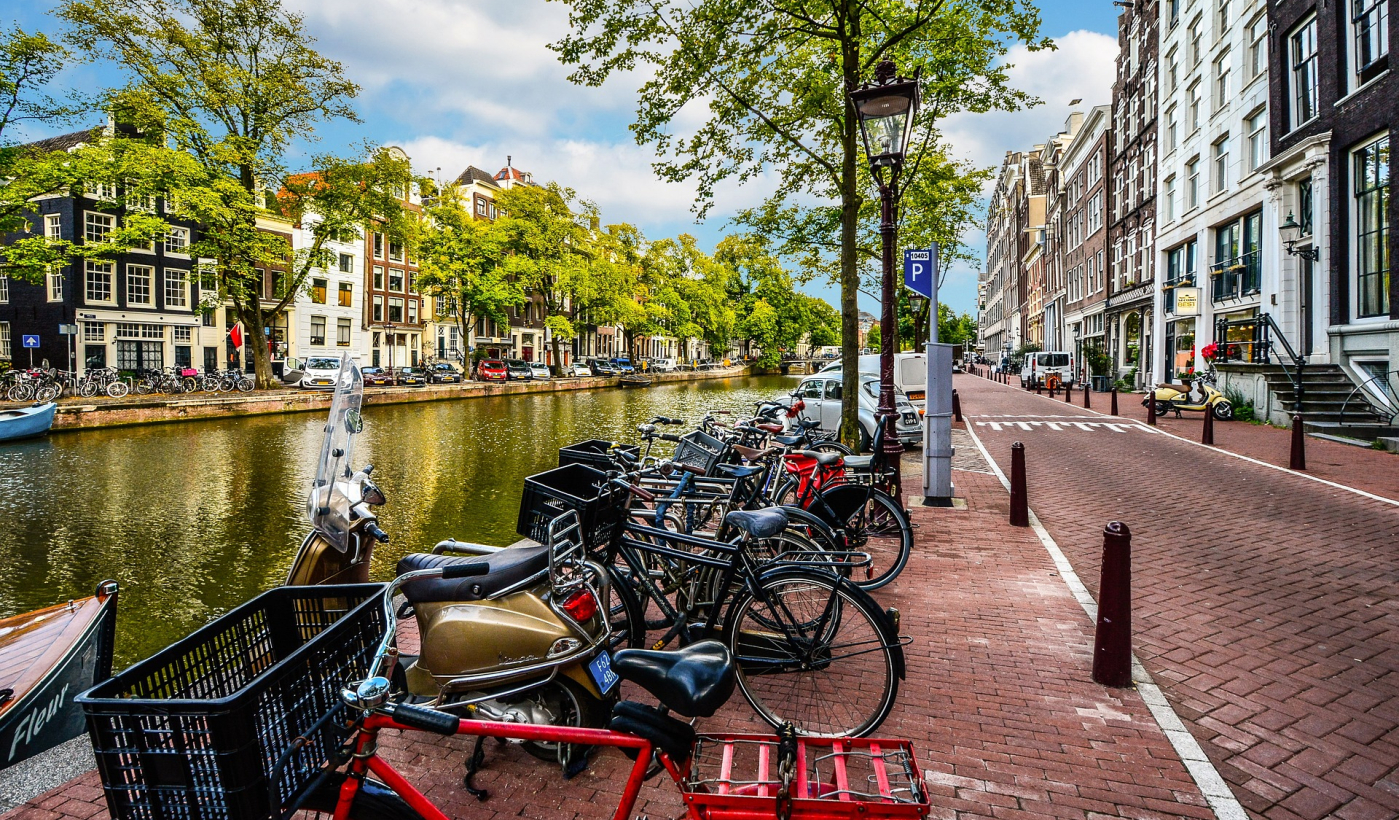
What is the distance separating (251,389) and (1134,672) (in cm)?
3417

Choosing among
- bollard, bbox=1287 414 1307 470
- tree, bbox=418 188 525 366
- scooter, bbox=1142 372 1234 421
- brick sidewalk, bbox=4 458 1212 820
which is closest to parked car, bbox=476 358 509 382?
tree, bbox=418 188 525 366

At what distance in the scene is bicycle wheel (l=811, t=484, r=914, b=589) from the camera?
18.8 feet

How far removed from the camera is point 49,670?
131 inches

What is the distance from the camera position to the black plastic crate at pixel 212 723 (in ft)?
5.83

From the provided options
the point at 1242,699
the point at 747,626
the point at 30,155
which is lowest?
the point at 1242,699

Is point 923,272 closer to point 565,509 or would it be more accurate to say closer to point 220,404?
point 565,509

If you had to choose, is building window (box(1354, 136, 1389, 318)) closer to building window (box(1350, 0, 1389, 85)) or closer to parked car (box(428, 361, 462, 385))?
building window (box(1350, 0, 1389, 85))

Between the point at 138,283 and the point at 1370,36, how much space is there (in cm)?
4574

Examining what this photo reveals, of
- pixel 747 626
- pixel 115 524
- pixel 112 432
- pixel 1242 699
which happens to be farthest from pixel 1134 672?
pixel 112 432

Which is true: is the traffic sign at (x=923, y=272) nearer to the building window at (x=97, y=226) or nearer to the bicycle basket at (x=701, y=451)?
the bicycle basket at (x=701, y=451)

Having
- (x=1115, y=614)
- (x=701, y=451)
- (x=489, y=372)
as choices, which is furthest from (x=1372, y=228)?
(x=489, y=372)

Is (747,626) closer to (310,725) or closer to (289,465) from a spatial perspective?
(310,725)

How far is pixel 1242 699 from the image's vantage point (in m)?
3.80

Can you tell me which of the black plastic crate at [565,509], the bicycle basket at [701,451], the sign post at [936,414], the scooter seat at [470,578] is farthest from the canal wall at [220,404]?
the scooter seat at [470,578]
